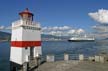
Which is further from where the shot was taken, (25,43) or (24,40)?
(25,43)

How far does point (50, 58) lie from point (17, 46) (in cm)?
590

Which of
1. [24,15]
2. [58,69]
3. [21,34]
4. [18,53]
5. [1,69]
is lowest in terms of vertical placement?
[1,69]

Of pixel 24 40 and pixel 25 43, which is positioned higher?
pixel 24 40

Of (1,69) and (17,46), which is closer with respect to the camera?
(17,46)

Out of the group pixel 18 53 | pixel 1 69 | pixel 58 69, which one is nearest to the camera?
pixel 58 69

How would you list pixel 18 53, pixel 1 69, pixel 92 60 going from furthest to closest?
pixel 1 69
pixel 92 60
pixel 18 53

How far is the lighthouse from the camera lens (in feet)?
69.6

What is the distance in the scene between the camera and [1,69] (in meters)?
38.4

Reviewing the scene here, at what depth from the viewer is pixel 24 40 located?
21.3 meters

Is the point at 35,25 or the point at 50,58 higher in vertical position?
the point at 35,25

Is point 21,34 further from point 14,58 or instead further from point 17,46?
point 14,58

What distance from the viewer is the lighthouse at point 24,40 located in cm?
2120

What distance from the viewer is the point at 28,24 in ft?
71.7

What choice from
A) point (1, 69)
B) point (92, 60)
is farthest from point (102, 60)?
point (1, 69)
